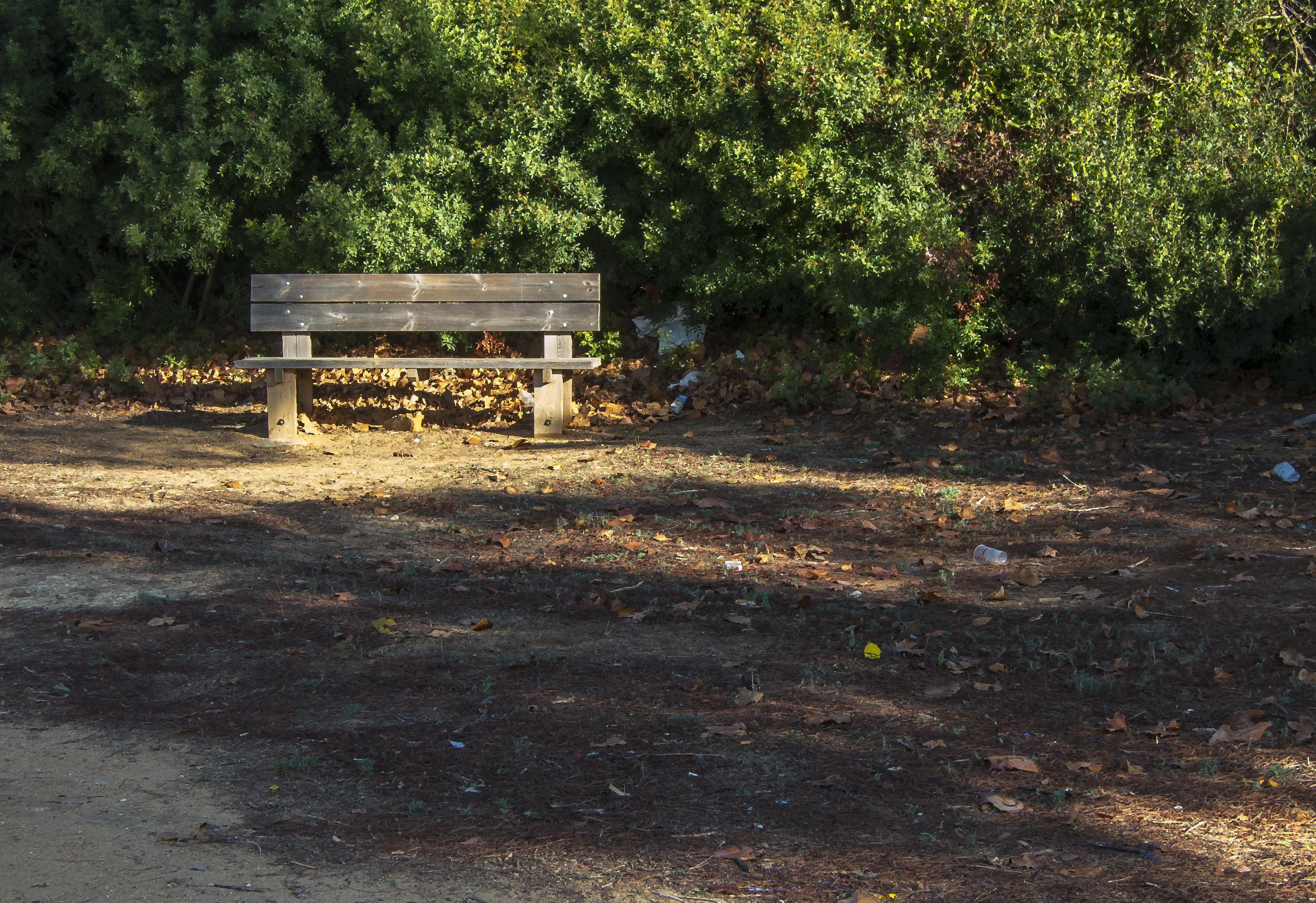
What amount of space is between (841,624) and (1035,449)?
349 cm

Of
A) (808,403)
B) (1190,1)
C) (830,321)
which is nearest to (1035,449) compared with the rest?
(808,403)

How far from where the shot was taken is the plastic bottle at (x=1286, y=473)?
6.72 meters

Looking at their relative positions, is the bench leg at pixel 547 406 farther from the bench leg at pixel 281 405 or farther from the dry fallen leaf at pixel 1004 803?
the dry fallen leaf at pixel 1004 803

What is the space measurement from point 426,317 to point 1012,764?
658cm

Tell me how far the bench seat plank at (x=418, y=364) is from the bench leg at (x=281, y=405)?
66 mm

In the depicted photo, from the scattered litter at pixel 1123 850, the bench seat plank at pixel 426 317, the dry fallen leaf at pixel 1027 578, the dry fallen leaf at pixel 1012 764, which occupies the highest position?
the bench seat plank at pixel 426 317

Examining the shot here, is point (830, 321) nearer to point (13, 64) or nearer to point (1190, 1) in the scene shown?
point (1190, 1)

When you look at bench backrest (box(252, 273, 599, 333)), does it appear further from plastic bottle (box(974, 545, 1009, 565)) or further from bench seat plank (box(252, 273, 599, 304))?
plastic bottle (box(974, 545, 1009, 565))

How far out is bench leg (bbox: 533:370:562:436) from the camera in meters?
8.84

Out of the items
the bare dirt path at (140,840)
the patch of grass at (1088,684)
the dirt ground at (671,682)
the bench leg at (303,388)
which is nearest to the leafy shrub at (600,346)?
the bench leg at (303,388)

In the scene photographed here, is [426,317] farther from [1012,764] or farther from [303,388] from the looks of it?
[1012,764]

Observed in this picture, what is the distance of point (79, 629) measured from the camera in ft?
15.5

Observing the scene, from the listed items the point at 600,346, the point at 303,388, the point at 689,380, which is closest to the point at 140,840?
the point at 303,388

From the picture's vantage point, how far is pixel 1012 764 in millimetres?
3494
